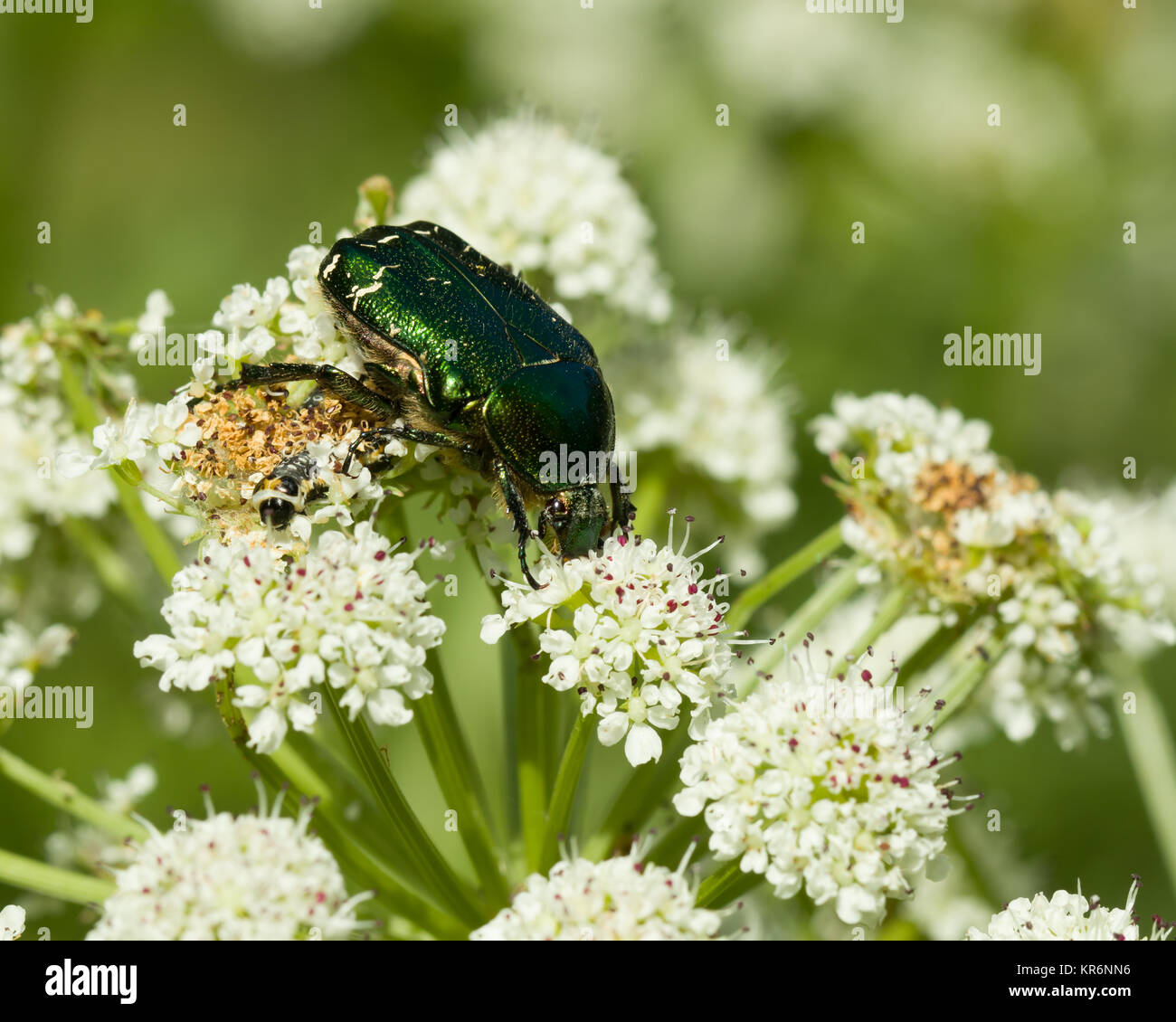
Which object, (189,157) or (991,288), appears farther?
(189,157)

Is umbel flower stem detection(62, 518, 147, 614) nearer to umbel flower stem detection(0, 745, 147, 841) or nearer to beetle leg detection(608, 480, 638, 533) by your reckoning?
umbel flower stem detection(0, 745, 147, 841)

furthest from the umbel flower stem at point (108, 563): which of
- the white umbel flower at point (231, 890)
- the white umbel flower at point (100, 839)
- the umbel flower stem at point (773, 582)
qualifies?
the umbel flower stem at point (773, 582)

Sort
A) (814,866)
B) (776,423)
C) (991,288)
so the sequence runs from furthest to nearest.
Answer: (991,288)
(776,423)
(814,866)

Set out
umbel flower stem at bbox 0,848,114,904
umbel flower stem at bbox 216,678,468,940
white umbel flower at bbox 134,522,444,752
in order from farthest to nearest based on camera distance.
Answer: umbel flower stem at bbox 0,848,114,904 < umbel flower stem at bbox 216,678,468,940 < white umbel flower at bbox 134,522,444,752

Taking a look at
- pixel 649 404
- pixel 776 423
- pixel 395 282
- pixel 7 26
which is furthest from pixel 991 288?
pixel 7 26

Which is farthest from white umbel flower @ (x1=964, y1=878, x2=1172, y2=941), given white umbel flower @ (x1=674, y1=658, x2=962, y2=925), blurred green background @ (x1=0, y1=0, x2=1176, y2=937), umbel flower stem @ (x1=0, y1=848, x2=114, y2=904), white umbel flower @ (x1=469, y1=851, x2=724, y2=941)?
blurred green background @ (x1=0, y1=0, x2=1176, y2=937)

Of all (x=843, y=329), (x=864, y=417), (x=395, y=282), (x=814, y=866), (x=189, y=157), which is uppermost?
(x=189, y=157)
